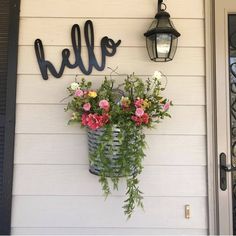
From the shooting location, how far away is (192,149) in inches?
71.0

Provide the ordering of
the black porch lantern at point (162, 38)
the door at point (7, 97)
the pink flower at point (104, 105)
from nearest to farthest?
the pink flower at point (104, 105) < the black porch lantern at point (162, 38) < the door at point (7, 97)

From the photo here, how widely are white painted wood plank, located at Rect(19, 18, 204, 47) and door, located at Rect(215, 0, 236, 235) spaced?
0.48 feet

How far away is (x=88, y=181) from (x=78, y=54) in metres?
0.74

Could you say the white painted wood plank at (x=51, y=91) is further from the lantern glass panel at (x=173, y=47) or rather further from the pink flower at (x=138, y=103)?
the pink flower at (x=138, y=103)

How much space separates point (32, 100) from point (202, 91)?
1.00 metres

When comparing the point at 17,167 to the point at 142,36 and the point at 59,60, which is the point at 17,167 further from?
the point at 142,36

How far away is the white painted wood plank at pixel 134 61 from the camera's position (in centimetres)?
181

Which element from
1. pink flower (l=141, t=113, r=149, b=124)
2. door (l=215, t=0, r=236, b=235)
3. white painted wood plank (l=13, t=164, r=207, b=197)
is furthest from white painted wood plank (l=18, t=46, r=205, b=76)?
white painted wood plank (l=13, t=164, r=207, b=197)

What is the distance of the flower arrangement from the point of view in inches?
61.1

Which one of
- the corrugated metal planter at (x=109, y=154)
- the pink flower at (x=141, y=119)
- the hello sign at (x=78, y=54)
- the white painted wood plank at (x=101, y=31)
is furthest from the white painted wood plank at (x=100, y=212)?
the white painted wood plank at (x=101, y=31)

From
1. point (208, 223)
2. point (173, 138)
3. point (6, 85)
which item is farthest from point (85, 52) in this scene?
point (208, 223)

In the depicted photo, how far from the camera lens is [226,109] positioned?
1.81 metres

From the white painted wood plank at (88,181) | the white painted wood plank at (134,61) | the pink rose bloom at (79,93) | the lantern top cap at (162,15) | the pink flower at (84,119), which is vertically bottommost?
the white painted wood plank at (88,181)

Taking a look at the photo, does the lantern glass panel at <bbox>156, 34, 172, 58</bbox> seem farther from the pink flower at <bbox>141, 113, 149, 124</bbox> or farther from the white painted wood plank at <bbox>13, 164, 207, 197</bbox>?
the white painted wood plank at <bbox>13, 164, 207, 197</bbox>
